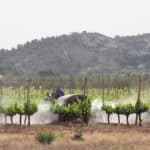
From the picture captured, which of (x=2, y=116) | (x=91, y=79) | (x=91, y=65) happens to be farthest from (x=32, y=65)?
(x=2, y=116)

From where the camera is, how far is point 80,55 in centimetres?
13538

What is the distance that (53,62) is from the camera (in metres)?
128

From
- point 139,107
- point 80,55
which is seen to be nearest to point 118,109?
point 139,107

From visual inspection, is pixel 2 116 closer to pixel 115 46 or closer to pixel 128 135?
pixel 128 135

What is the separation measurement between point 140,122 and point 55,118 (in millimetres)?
4560

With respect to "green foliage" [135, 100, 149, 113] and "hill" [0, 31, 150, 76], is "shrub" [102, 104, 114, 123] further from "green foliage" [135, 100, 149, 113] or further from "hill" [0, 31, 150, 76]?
"hill" [0, 31, 150, 76]

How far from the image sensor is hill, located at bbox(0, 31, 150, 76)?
404ft

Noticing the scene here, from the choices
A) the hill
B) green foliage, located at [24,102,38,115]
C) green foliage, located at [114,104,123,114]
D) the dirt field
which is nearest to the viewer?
the dirt field

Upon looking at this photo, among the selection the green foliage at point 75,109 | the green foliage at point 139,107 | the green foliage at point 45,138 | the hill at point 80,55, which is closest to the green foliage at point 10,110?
the green foliage at point 75,109

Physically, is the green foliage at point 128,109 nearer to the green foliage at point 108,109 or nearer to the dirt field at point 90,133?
the green foliage at point 108,109

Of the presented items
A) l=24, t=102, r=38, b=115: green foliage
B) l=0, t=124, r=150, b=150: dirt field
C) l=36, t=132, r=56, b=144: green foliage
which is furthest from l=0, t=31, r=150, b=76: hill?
l=36, t=132, r=56, b=144: green foliage

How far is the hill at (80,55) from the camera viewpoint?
123 m

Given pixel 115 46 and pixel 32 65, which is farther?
pixel 115 46

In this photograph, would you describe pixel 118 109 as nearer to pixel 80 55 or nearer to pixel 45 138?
pixel 45 138
